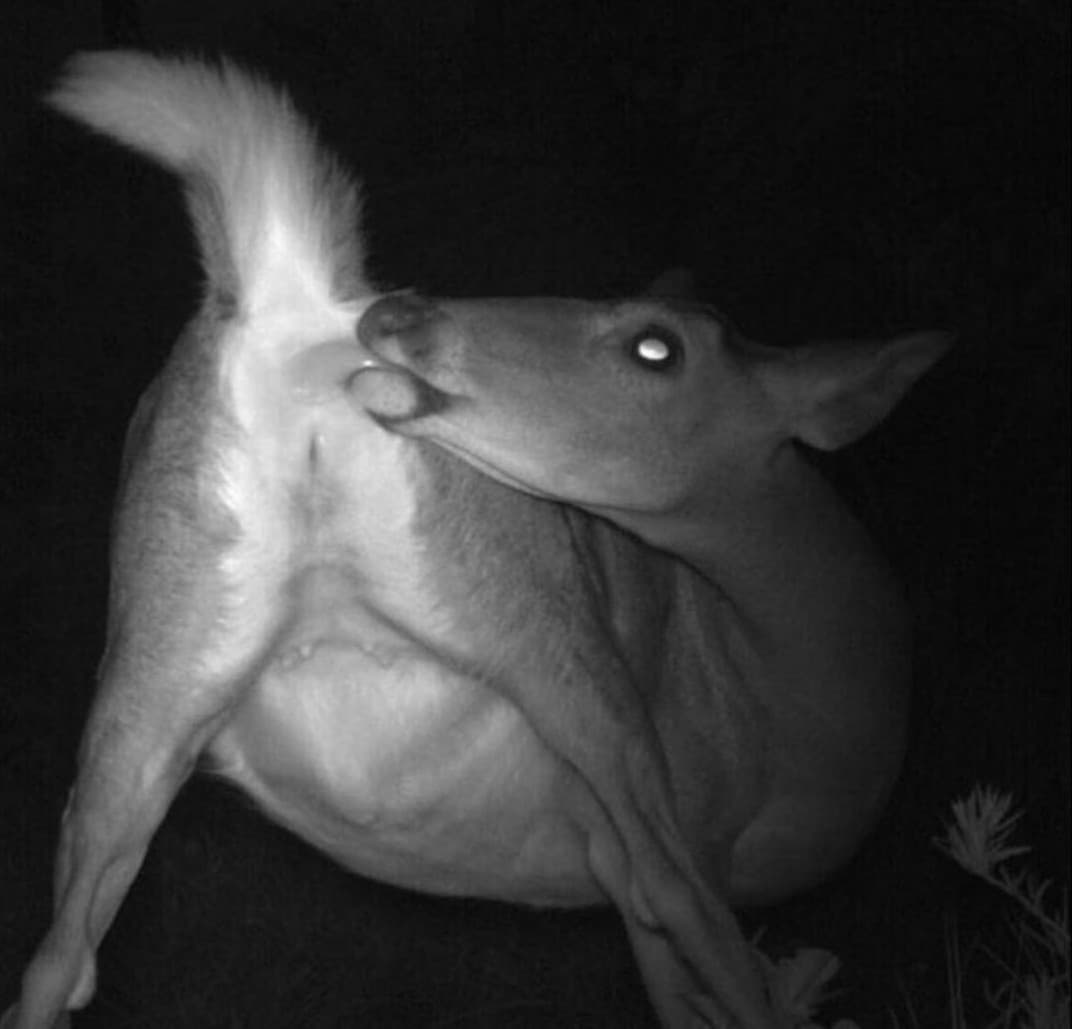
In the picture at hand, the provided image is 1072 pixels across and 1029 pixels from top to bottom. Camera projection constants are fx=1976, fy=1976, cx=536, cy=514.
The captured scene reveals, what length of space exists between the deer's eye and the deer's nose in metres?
0.23

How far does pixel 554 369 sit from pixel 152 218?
359 millimetres

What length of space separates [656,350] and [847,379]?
0.54 ft

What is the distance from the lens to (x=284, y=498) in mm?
1425

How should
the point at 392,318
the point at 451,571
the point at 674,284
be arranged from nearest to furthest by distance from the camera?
the point at 392,318 → the point at 451,571 → the point at 674,284

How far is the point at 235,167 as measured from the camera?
1.45m

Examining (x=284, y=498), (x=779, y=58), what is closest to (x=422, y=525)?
(x=284, y=498)

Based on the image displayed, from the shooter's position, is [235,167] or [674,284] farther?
[674,284]

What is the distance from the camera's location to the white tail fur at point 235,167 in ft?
4.67

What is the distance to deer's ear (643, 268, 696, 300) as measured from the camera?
69.2 inches

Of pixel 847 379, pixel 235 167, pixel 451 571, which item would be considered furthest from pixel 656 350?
pixel 235 167

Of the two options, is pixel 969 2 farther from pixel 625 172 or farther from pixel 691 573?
pixel 691 573

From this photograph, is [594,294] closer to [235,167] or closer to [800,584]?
[800,584]

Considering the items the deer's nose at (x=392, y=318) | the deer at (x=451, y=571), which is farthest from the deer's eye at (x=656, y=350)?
the deer's nose at (x=392, y=318)

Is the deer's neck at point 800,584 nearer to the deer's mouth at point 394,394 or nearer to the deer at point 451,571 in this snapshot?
the deer at point 451,571
